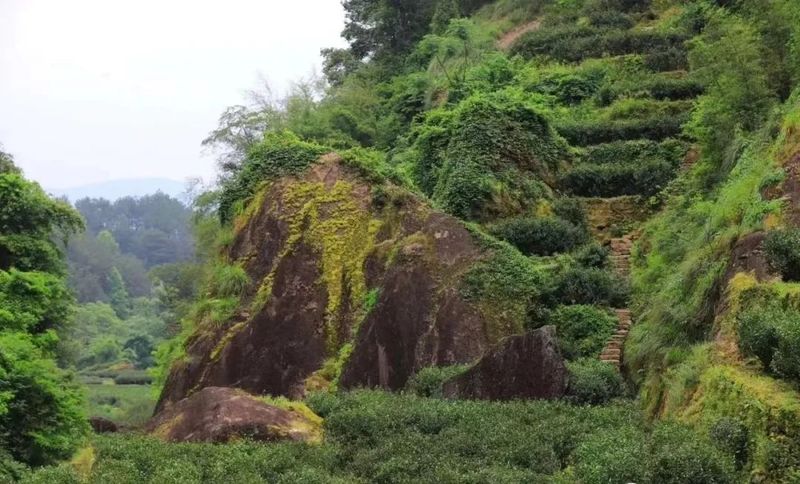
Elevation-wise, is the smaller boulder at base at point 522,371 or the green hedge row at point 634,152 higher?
the green hedge row at point 634,152

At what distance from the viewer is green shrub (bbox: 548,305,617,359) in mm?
14133

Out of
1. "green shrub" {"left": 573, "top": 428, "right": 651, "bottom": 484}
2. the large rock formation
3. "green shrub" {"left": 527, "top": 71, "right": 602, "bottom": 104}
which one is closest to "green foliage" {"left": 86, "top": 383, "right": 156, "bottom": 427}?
"green shrub" {"left": 527, "top": 71, "right": 602, "bottom": 104}

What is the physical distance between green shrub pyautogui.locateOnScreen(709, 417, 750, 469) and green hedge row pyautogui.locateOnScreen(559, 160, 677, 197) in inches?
514

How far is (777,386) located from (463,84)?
2050 centimetres

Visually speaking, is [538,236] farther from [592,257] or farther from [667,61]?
[667,61]

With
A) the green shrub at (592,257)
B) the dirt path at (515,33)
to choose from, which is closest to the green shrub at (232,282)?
the green shrub at (592,257)

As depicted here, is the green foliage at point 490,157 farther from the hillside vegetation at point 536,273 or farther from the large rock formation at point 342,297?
the large rock formation at point 342,297

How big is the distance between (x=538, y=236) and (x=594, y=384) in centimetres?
667

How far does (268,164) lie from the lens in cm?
1877

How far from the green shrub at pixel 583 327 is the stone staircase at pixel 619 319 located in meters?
0.12

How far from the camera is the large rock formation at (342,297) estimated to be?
14570 millimetres

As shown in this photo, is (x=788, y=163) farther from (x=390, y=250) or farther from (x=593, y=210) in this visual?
(x=593, y=210)

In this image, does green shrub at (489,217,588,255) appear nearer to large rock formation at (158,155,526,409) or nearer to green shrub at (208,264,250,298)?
large rock formation at (158,155,526,409)

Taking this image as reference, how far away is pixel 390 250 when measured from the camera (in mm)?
16547
